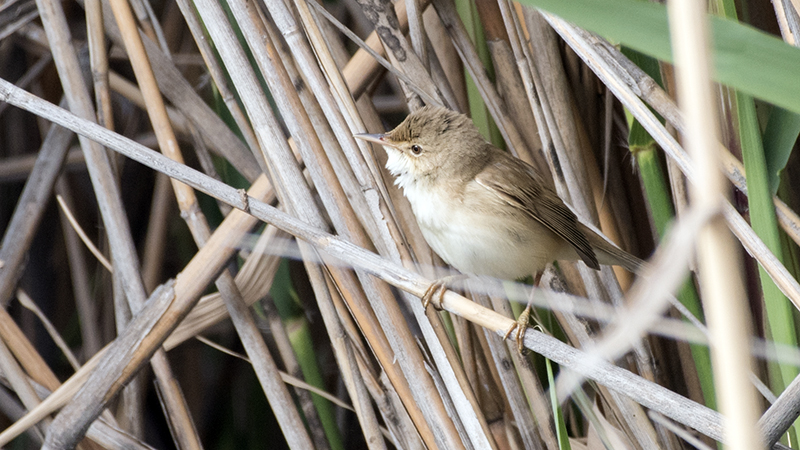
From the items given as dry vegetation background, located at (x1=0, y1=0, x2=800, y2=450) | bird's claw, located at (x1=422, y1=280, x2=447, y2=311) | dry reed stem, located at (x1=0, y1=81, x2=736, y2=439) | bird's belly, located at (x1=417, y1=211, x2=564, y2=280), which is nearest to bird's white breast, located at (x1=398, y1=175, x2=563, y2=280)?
bird's belly, located at (x1=417, y1=211, x2=564, y2=280)

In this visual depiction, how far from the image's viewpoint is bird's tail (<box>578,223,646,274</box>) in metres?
1.83

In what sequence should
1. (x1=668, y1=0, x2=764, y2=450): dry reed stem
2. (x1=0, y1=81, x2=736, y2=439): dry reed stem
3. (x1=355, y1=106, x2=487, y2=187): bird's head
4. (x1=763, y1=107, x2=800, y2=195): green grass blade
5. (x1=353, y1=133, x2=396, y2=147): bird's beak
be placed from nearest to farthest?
(x1=668, y1=0, x2=764, y2=450): dry reed stem < (x1=0, y1=81, x2=736, y2=439): dry reed stem < (x1=763, y1=107, x2=800, y2=195): green grass blade < (x1=353, y1=133, x2=396, y2=147): bird's beak < (x1=355, y1=106, x2=487, y2=187): bird's head

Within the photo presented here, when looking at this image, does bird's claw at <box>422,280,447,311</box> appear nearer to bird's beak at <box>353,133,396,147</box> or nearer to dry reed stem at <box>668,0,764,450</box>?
bird's beak at <box>353,133,396,147</box>

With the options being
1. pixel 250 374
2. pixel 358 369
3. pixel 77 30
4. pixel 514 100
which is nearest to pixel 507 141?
pixel 514 100

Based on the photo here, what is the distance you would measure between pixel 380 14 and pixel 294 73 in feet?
1.13

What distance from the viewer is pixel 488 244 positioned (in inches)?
74.2

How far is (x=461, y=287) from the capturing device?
81.5 inches

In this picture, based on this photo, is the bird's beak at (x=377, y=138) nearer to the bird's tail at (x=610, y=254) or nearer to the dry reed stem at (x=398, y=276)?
the dry reed stem at (x=398, y=276)

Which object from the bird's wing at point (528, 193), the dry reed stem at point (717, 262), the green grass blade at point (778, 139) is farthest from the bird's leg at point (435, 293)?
the dry reed stem at point (717, 262)

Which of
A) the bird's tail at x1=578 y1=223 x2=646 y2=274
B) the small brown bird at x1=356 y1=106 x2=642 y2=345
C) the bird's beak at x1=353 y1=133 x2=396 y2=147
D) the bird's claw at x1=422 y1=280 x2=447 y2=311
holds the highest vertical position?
the bird's beak at x1=353 y1=133 x2=396 y2=147

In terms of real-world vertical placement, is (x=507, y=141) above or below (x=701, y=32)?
above

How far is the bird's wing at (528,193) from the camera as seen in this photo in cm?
192

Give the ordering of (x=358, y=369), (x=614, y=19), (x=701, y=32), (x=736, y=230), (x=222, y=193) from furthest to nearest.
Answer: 1. (x=358, y=369)
2. (x=222, y=193)
3. (x=736, y=230)
4. (x=614, y=19)
5. (x=701, y=32)

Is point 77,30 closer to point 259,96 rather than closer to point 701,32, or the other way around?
point 259,96
